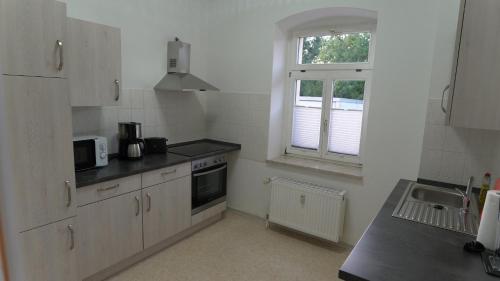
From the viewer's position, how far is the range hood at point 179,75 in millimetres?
3000

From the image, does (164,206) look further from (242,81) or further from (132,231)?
(242,81)

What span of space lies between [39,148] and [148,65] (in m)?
1.59

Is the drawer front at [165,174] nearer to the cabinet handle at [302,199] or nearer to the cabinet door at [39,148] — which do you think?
the cabinet door at [39,148]

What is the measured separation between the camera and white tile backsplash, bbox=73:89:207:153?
8.54ft

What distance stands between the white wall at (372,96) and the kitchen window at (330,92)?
328 millimetres

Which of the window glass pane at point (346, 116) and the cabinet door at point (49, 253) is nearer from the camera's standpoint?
the cabinet door at point (49, 253)

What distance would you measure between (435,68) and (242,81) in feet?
6.40

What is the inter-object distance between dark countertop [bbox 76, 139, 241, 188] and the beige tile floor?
859 mm

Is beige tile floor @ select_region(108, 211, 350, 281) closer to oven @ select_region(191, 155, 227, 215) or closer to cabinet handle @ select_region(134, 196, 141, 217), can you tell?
oven @ select_region(191, 155, 227, 215)

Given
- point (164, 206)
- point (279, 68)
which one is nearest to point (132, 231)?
point (164, 206)

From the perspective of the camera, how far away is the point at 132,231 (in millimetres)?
2418

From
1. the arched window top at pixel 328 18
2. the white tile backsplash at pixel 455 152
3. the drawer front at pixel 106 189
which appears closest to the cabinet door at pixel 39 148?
the drawer front at pixel 106 189

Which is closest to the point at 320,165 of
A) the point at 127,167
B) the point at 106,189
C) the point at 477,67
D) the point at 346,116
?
the point at 346,116

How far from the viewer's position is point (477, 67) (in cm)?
174
